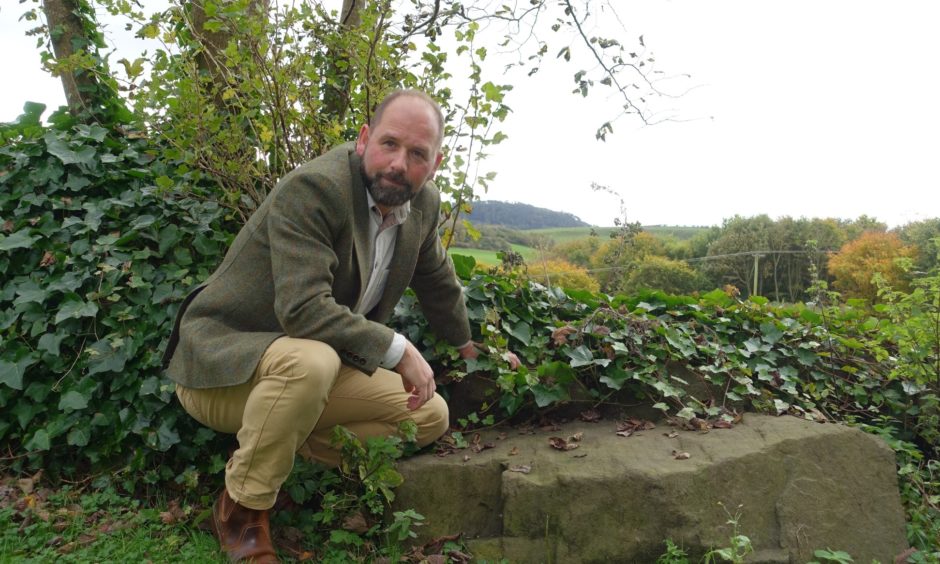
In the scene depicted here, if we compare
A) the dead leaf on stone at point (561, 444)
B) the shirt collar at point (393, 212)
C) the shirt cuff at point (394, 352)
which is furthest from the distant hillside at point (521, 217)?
the shirt cuff at point (394, 352)

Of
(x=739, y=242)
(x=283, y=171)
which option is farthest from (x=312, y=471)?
(x=739, y=242)

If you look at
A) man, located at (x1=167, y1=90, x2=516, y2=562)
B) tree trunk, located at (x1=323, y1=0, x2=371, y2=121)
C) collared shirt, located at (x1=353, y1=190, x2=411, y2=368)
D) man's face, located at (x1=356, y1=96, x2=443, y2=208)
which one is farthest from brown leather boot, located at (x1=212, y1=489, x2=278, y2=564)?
tree trunk, located at (x1=323, y1=0, x2=371, y2=121)

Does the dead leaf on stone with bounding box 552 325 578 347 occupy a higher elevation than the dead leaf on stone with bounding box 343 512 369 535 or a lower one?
higher

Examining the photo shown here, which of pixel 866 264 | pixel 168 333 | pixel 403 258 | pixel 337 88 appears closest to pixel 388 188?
pixel 403 258

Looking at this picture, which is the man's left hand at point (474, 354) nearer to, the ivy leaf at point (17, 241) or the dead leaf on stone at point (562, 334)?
the dead leaf on stone at point (562, 334)

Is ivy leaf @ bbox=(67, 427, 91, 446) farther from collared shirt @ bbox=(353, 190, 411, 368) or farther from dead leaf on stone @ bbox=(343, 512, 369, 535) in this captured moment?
collared shirt @ bbox=(353, 190, 411, 368)

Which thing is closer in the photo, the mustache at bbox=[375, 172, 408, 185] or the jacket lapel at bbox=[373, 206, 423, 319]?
the mustache at bbox=[375, 172, 408, 185]

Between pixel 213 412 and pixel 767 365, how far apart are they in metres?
2.96

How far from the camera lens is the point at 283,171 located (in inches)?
168

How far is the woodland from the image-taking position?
3334 mm

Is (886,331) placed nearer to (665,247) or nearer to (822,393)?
(822,393)

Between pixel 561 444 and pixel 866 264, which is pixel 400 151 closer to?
pixel 561 444

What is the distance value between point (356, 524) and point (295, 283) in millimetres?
1122

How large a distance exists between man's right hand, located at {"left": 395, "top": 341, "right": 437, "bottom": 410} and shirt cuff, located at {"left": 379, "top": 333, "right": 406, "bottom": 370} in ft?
0.08
